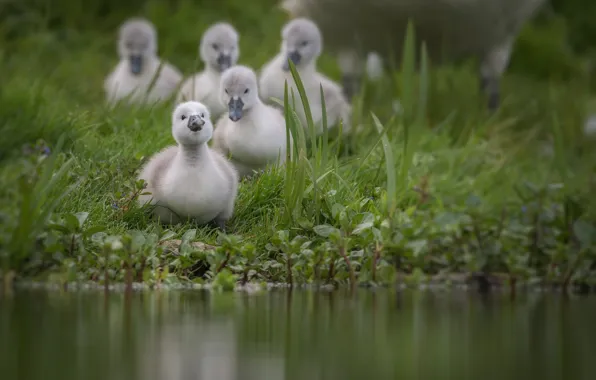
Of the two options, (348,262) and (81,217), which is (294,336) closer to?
(348,262)

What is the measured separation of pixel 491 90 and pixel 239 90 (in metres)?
3.13

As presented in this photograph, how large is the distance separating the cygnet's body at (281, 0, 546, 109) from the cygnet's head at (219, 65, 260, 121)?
194 cm

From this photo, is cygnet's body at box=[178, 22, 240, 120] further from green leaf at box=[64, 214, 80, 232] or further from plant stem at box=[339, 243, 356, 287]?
plant stem at box=[339, 243, 356, 287]

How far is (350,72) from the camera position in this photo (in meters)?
8.81

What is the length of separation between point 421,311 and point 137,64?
450cm

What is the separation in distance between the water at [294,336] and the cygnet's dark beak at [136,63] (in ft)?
12.6

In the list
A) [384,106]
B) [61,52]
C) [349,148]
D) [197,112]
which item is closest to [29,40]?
[61,52]

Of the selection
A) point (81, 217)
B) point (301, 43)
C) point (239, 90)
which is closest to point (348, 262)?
point (81, 217)

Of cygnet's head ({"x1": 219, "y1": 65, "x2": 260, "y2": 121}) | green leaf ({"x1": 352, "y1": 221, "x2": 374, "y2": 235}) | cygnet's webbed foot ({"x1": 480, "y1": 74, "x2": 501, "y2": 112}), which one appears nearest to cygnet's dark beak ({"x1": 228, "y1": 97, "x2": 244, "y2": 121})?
cygnet's head ({"x1": 219, "y1": 65, "x2": 260, "y2": 121})

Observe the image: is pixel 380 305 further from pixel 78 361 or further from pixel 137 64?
pixel 137 64

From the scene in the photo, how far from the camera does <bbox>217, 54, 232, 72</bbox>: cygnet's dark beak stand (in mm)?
7381

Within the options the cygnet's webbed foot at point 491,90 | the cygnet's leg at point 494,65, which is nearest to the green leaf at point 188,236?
the cygnet's webbed foot at point 491,90

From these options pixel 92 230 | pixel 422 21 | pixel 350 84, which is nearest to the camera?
pixel 92 230

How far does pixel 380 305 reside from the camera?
4520 millimetres
